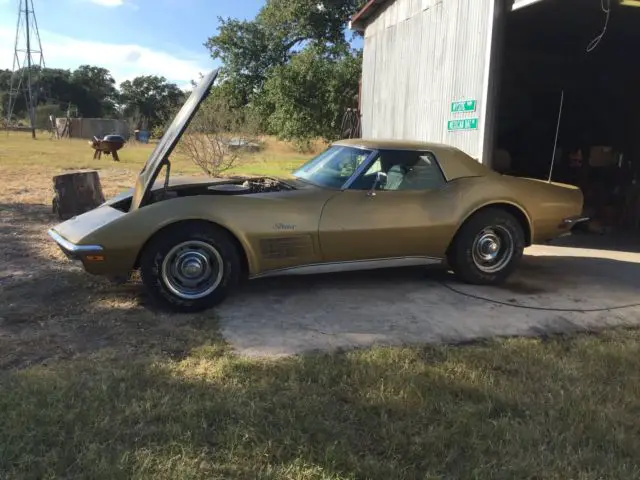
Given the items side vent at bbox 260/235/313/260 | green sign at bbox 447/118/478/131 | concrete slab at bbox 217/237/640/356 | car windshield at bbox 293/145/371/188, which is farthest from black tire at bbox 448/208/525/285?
green sign at bbox 447/118/478/131

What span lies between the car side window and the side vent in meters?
0.79

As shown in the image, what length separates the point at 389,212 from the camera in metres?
4.81

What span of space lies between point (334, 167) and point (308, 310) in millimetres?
1453

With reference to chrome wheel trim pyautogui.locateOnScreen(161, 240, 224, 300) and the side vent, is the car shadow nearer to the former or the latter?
the side vent

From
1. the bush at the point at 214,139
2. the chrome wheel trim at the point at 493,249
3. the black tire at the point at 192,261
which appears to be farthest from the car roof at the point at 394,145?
the bush at the point at 214,139

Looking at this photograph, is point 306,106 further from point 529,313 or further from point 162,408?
point 162,408

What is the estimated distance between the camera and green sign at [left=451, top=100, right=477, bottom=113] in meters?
7.96

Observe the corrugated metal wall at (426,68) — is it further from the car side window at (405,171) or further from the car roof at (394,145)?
the car side window at (405,171)

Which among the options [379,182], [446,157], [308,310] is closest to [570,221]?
[446,157]

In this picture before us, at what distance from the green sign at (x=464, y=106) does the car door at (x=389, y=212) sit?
3221 millimetres

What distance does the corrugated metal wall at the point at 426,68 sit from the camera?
791cm

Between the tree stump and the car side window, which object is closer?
the car side window

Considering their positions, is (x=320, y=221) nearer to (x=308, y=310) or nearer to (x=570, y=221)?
(x=308, y=310)

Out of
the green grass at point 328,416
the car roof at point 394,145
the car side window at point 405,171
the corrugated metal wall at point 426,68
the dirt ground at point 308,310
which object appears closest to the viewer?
the green grass at point 328,416
